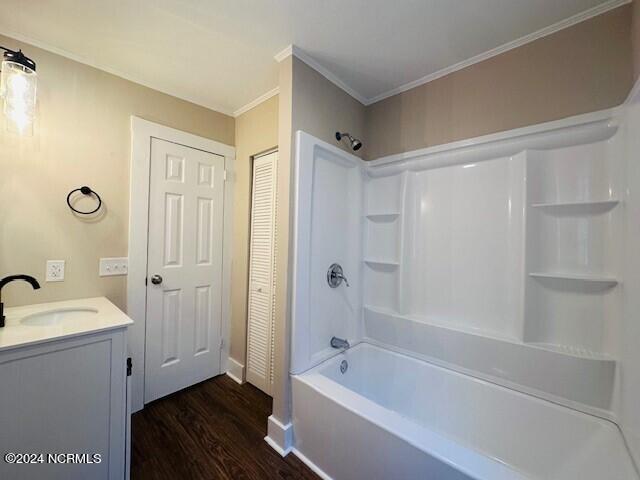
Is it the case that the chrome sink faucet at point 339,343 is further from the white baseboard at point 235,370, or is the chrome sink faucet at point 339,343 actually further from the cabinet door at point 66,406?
the cabinet door at point 66,406

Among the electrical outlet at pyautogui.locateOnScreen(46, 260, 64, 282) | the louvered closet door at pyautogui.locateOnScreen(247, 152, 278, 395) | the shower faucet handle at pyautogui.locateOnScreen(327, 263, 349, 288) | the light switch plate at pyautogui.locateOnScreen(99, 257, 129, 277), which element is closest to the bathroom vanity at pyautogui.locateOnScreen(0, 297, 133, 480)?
the electrical outlet at pyautogui.locateOnScreen(46, 260, 64, 282)

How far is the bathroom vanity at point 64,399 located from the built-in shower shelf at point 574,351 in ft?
7.05

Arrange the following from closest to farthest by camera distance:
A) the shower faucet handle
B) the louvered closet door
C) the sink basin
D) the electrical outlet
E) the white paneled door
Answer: the sink basin < the electrical outlet < the shower faucet handle < the white paneled door < the louvered closet door

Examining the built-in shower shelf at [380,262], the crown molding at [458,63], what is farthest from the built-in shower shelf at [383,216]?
the crown molding at [458,63]

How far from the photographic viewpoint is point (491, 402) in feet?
5.02

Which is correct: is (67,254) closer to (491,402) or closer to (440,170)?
(440,170)

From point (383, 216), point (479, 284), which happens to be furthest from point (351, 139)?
point (479, 284)

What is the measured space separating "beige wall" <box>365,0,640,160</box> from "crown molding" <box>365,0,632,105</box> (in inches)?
0.8

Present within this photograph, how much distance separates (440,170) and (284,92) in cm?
115

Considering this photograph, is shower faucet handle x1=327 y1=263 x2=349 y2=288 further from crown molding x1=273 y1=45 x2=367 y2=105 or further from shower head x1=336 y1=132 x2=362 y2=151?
crown molding x1=273 y1=45 x2=367 y2=105

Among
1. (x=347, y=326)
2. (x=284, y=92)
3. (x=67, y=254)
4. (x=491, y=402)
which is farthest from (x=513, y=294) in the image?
(x=67, y=254)

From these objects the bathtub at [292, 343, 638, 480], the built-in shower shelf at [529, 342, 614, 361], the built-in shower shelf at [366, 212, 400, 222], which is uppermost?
the built-in shower shelf at [366, 212, 400, 222]

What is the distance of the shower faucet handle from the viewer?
1.88m

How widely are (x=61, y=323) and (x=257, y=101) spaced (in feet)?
6.39
